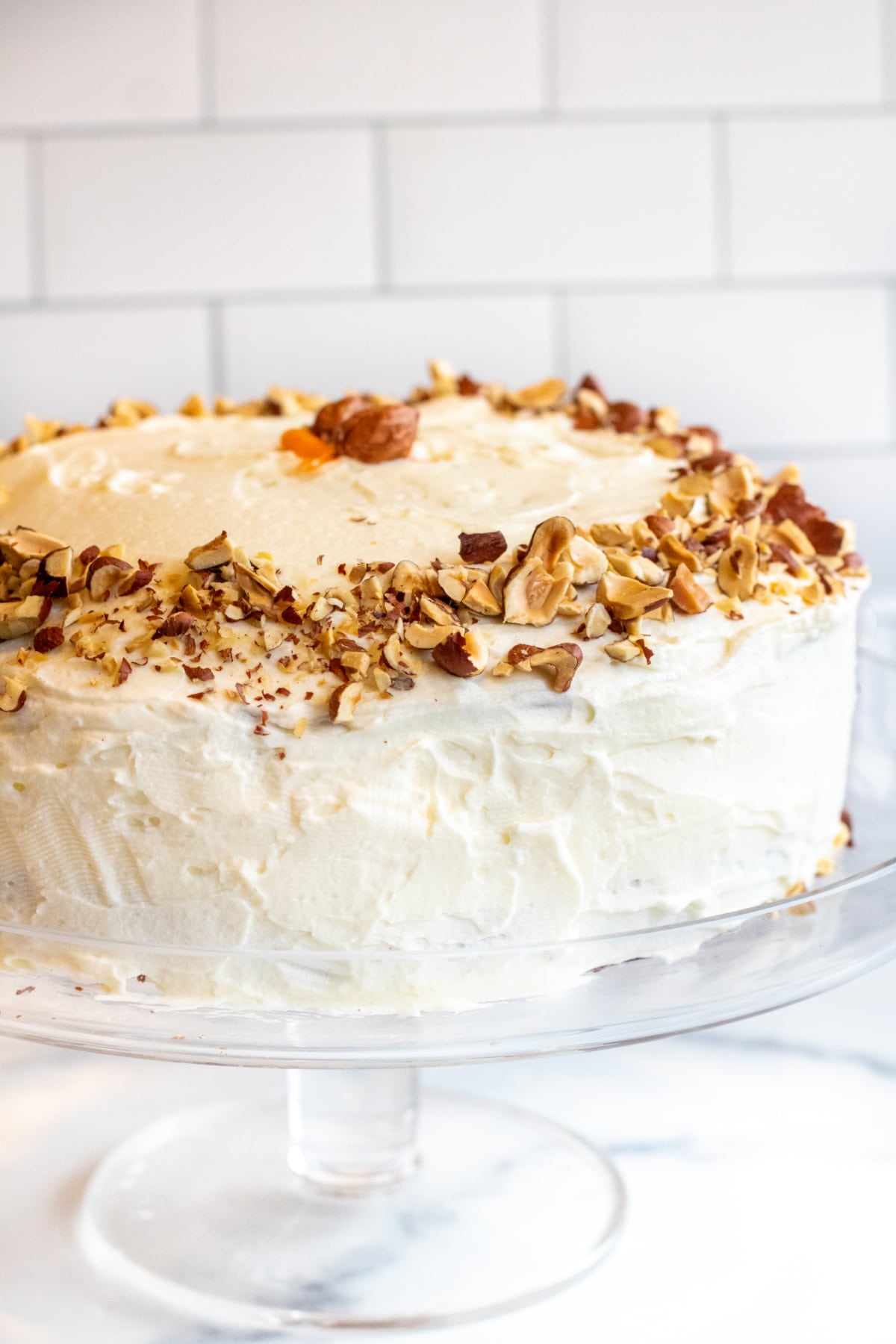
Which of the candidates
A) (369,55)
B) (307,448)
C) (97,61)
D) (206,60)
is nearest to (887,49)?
(369,55)

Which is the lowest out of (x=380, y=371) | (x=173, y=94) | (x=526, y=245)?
(x=380, y=371)

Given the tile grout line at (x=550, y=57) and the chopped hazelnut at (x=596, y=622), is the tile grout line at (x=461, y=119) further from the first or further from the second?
the chopped hazelnut at (x=596, y=622)

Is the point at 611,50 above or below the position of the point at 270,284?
above

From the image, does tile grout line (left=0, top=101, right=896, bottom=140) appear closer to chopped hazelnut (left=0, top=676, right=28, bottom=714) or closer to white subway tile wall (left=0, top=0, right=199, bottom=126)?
white subway tile wall (left=0, top=0, right=199, bottom=126)

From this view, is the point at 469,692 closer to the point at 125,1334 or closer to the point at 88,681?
the point at 88,681

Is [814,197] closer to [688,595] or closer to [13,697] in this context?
[688,595]

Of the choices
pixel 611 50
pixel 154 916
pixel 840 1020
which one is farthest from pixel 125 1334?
pixel 611 50

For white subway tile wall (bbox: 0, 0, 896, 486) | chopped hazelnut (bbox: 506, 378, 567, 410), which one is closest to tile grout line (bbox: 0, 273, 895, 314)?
white subway tile wall (bbox: 0, 0, 896, 486)
